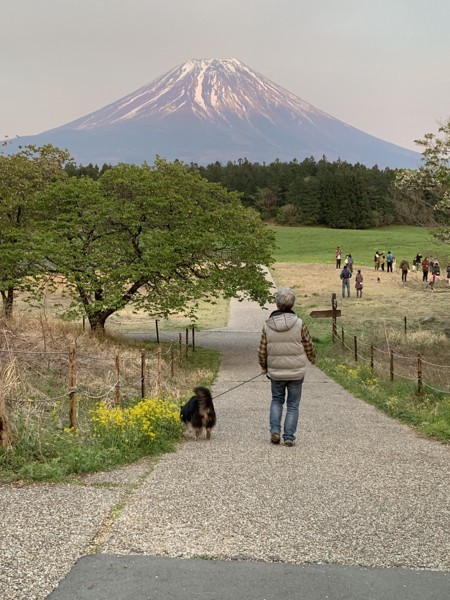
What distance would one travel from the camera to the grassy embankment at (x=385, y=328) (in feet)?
37.9

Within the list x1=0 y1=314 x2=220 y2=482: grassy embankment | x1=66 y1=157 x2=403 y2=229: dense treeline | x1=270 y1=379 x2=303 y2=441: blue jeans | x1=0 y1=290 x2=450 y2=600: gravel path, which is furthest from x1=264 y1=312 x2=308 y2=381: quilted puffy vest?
x1=66 y1=157 x2=403 y2=229: dense treeline

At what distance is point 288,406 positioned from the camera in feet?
23.4

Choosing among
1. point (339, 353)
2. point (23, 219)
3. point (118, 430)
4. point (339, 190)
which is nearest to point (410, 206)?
point (339, 353)

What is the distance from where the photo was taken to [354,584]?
3316mm

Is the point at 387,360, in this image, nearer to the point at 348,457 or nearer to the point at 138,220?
the point at 138,220

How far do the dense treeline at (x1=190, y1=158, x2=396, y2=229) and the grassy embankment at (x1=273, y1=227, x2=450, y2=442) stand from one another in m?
30.2

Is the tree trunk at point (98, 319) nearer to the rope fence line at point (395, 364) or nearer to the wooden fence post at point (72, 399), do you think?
the rope fence line at point (395, 364)

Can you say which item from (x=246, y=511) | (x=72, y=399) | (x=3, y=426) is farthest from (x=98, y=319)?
(x=246, y=511)

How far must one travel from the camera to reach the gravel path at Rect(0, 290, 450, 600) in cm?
366

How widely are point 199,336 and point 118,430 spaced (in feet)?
72.3

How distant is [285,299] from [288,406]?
4.19 feet

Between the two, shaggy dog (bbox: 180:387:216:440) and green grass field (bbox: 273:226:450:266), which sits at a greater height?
green grass field (bbox: 273:226:450:266)

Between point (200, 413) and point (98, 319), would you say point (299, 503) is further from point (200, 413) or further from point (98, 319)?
point (98, 319)

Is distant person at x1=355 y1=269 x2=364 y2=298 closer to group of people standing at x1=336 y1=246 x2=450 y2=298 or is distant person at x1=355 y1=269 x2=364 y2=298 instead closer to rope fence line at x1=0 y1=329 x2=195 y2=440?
group of people standing at x1=336 y1=246 x2=450 y2=298
